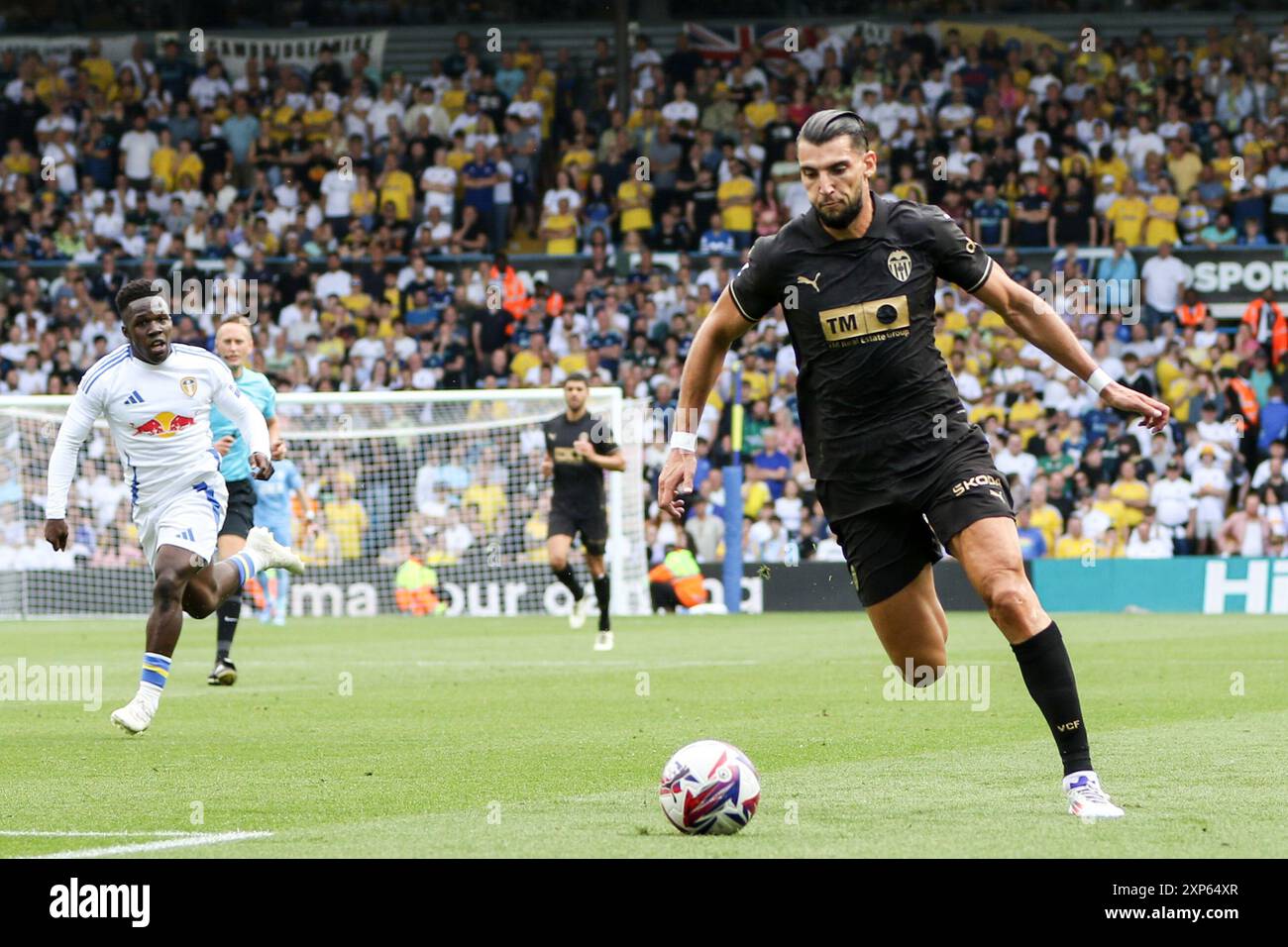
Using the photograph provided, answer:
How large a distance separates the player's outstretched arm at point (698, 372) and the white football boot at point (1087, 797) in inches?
69.5

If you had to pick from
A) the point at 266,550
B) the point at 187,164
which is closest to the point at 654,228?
the point at 187,164

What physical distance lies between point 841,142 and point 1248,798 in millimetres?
2911

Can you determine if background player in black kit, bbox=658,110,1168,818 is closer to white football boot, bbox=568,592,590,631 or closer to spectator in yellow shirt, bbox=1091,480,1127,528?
white football boot, bbox=568,592,590,631

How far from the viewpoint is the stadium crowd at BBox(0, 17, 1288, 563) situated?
25281 millimetres

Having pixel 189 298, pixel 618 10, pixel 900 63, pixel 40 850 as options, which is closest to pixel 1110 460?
pixel 900 63

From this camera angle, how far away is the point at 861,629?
828 inches

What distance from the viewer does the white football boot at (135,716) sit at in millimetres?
10539

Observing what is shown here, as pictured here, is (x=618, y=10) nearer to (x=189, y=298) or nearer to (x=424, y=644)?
(x=189, y=298)

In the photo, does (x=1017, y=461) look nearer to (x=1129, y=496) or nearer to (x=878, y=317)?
(x=1129, y=496)

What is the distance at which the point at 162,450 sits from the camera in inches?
438

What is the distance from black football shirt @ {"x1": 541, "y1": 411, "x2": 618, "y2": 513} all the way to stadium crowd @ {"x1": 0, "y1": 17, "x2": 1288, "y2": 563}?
5707 mm

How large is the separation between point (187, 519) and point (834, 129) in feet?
16.9

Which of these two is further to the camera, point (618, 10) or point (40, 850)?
point (618, 10)

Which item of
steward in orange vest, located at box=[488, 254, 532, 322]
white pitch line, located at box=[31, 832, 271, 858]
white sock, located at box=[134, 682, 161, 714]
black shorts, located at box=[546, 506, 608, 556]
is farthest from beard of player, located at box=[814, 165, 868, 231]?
steward in orange vest, located at box=[488, 254, 532, 322]
